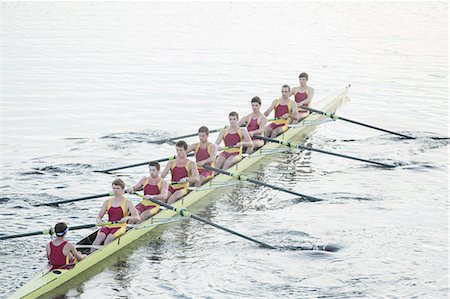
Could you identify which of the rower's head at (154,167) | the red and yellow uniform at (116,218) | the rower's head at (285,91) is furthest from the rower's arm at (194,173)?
the rower's head at (285,91)

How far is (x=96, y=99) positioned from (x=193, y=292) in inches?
670

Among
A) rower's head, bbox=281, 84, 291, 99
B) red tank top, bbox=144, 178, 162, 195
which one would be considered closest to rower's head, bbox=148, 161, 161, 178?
red tank top, bbox=144, 178, 162, 195

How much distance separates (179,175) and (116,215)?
103 inches

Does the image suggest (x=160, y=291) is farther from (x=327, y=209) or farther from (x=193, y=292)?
(x=327, y=209)

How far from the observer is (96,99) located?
28.7 meters

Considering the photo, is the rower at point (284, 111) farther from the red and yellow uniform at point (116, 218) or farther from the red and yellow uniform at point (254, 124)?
the red and yellow uniform at point (116, 218)

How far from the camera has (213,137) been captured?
23.0 meters

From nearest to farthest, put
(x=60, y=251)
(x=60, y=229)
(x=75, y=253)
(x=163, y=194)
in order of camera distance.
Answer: (x=60, y=229) < (x=60, y=251) < (x=75, y=253) < (x=163, y=194)

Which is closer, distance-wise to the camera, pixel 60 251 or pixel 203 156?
pixel 60 251

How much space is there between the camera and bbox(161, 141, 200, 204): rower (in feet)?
52.9

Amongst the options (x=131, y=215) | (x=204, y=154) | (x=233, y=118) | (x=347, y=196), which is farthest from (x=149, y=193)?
(x=347, y=196)

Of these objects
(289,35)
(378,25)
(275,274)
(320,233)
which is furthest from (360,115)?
(378,25)

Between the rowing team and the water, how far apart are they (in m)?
0.56

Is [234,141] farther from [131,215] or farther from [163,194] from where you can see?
[131,215]
